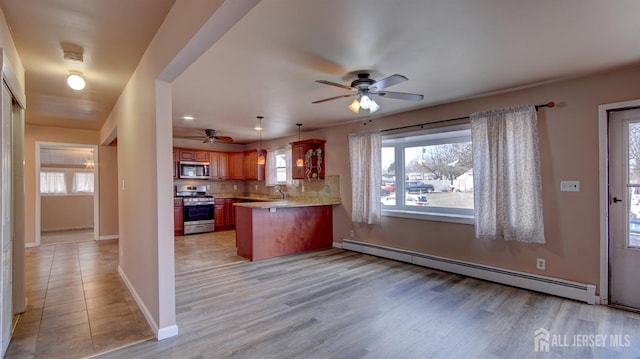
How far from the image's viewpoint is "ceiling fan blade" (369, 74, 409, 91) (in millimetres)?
2660

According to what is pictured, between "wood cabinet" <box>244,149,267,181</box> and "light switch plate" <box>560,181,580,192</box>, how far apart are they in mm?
6033

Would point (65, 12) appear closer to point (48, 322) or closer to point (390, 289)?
point (48, 322)

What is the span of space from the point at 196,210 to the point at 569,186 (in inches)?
281

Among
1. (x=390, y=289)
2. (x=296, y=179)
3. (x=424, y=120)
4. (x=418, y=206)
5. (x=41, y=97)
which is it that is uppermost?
(x=41, y=97)

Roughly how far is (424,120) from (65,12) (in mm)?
4174

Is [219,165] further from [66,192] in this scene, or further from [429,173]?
[429,173]

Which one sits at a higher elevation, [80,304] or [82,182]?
[82,182]

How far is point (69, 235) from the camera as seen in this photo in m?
7.54

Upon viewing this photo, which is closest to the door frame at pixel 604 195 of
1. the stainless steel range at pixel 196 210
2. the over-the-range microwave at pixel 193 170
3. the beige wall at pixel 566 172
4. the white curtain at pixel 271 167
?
the beige wall at pixel 566 172

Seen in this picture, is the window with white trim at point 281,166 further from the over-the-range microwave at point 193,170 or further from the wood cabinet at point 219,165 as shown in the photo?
the over-the-range microwave at point 193,170

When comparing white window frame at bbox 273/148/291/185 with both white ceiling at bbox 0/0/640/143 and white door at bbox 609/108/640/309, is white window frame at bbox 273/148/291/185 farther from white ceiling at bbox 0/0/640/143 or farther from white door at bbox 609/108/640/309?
white door at bbox 609/108/640/309

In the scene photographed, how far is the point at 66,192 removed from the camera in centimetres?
852

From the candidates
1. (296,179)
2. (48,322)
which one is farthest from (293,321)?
(296,179)

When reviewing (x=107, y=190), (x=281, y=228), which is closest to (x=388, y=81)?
(x=281, y=228)
